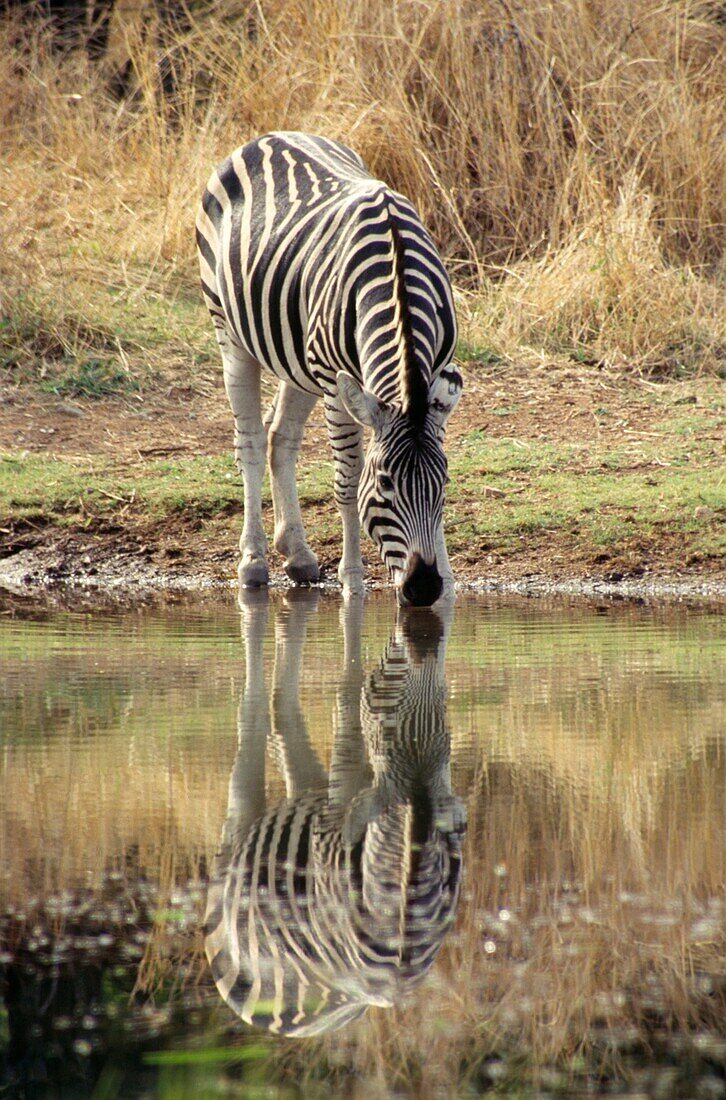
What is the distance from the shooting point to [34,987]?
2.56m

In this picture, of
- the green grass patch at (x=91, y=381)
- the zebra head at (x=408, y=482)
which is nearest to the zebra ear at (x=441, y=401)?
the zebra head at (x=408, y=482)

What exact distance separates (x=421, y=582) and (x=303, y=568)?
5.09 feet

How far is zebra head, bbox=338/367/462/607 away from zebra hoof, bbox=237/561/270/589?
1.36 meters

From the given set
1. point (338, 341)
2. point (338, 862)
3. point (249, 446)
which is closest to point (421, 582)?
point (338, 341)

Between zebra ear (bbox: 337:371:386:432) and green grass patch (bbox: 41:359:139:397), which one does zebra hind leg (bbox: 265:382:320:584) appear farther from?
green grass patch (bbox: 41:359:139:397)

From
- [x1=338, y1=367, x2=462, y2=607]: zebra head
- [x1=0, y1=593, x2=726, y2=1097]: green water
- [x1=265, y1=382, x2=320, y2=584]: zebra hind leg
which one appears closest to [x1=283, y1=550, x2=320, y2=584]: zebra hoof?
[x1=265, y1=382, x2=320, y2=584]: zebra hind leg

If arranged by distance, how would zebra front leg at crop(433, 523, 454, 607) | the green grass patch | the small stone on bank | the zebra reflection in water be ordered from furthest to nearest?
the green grass patch, the small stone on bank, zebra front leg at crop(433, 523, 454, 607), the zebra reflection in water

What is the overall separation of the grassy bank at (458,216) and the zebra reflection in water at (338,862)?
181 inches

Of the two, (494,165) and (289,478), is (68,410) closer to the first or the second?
(289,478)

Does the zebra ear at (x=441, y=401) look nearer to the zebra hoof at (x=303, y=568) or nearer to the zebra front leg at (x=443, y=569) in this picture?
the zebra front leg at (x=443, y=569)

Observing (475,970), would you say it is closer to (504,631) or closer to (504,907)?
(504,907)

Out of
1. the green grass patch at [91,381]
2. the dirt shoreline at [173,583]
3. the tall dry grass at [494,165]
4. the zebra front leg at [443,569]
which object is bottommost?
the dirt shoreline at [173,583]

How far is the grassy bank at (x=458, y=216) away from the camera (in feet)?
32.6

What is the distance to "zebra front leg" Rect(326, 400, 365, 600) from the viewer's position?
694 cm
